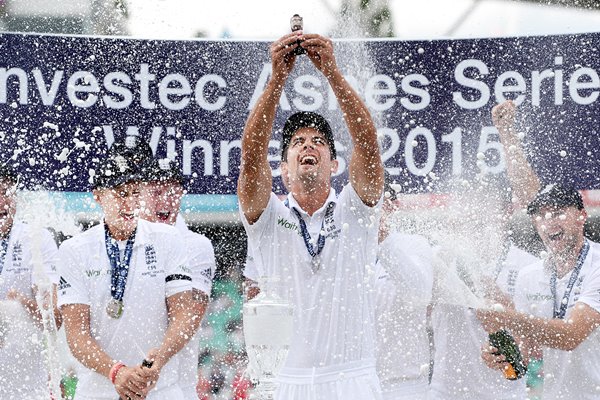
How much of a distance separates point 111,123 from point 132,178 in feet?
4.02

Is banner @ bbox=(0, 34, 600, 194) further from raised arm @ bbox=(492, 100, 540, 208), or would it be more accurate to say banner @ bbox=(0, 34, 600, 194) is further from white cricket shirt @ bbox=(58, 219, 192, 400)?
white cricket shirt @ bbox=(58, 219, 192, 400)

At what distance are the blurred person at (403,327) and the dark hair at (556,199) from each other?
0.65 meters

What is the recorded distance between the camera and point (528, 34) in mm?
6754

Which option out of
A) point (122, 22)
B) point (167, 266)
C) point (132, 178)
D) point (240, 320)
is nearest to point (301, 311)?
point (167, 266)

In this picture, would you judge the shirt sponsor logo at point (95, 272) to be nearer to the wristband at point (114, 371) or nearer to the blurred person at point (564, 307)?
the wristband at point (114, 371)

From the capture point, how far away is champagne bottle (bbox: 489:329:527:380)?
208 inches

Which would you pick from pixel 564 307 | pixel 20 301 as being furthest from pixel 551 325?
pixel 20 301

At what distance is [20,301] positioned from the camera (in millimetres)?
5875

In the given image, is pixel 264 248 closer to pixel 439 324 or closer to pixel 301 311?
pixel 301 311

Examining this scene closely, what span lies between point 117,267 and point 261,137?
1.38m

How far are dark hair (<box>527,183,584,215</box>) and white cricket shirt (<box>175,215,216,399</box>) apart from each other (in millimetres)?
1850

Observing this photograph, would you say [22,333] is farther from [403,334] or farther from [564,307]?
[564,307]

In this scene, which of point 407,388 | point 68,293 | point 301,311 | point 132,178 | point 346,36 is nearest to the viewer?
point 301,311

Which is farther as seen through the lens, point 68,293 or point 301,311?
point 68,293
